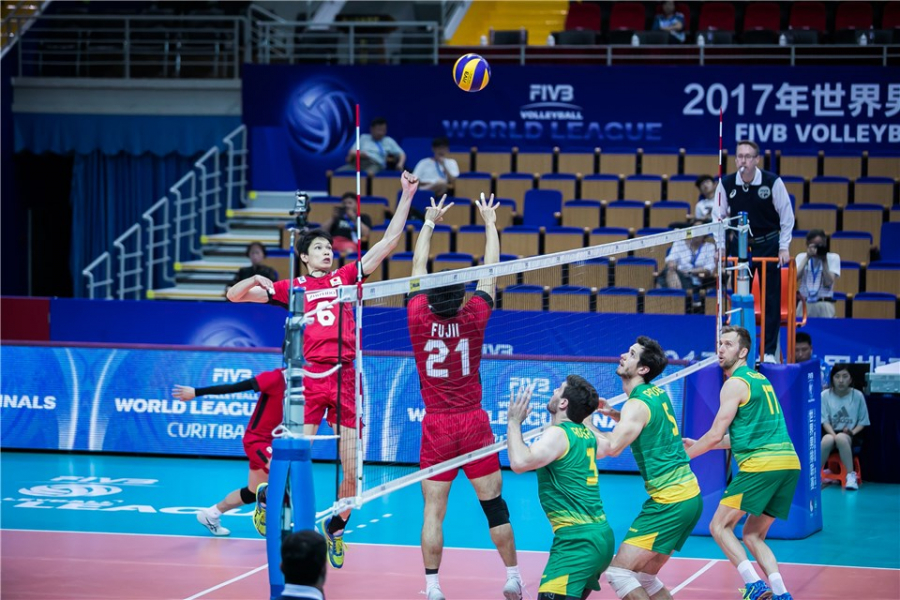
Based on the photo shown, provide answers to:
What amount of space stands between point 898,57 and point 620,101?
16.1 feet

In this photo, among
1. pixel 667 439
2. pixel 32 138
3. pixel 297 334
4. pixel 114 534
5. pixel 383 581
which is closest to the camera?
pixel 297 334

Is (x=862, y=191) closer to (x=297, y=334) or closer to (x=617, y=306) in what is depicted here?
(x=617, y=306)

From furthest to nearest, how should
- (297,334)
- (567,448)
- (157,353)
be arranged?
(157,353) → (567,448) → (297,334)

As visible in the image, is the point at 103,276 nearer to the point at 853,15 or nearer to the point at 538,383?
the point at 538,383

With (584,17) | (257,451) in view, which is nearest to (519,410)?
(257,451)

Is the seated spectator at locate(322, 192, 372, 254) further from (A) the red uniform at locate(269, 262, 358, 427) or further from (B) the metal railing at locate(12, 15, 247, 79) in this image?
(A) the red uniform at locate(269, 262, 358, 427)

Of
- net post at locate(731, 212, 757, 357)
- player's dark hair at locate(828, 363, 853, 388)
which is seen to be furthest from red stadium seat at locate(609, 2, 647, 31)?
net post at locate(731, 212, 757, 357)

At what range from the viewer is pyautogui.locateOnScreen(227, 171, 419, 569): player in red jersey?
338 inches

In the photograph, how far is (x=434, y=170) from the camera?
1941 cm

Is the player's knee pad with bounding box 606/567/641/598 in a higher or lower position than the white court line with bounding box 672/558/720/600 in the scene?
higher

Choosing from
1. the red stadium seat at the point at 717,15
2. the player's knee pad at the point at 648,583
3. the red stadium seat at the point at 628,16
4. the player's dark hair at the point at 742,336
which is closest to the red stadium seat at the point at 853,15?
the red stadium seat at the point at 717,15

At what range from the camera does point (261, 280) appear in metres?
8.64

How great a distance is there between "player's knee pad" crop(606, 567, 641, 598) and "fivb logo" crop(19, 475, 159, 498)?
7.10m

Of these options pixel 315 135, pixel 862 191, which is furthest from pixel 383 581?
pixel 315 135
